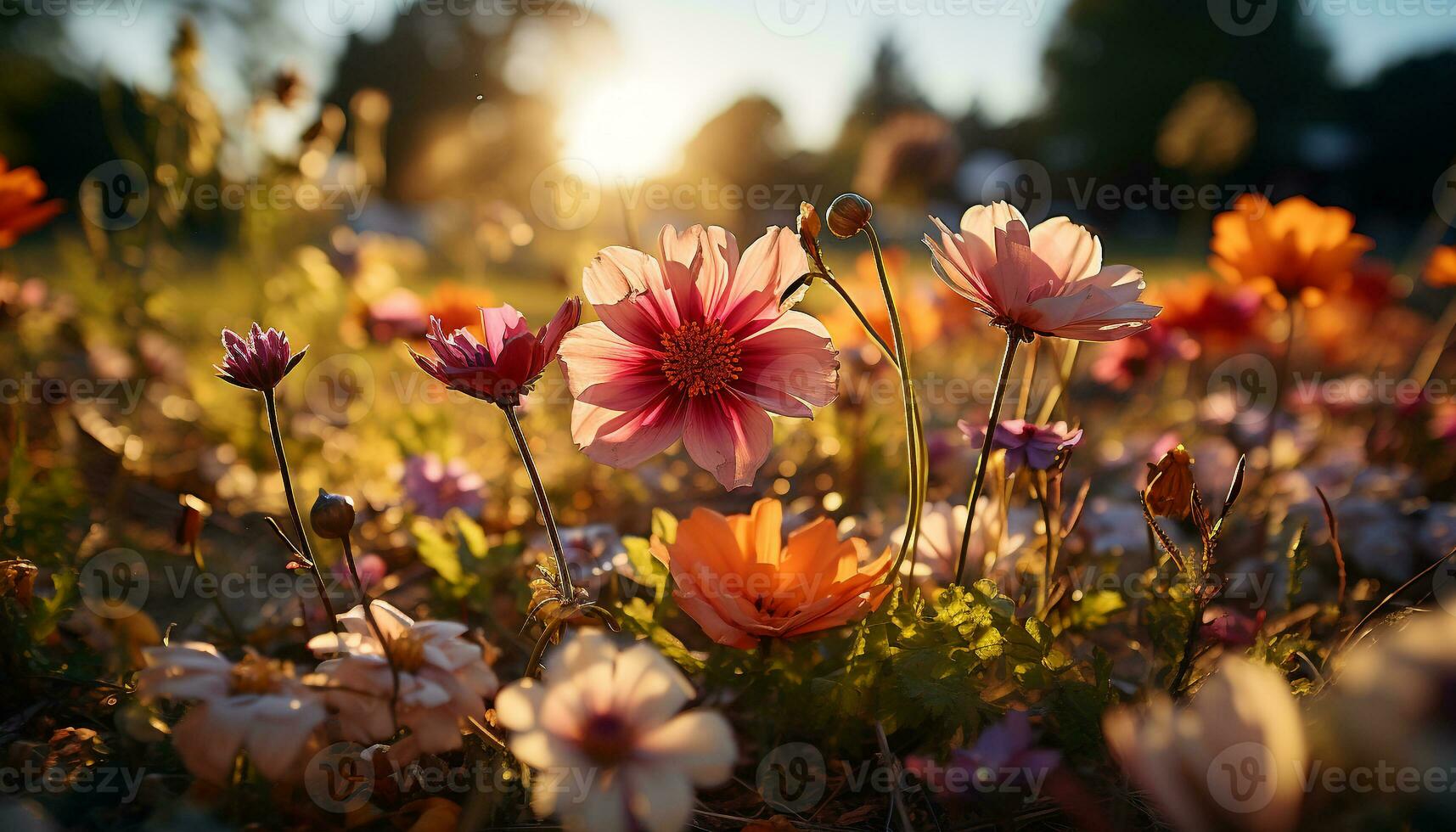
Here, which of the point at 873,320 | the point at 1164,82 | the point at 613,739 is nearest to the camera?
the point at 613,739

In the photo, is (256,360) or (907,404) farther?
(907,404)

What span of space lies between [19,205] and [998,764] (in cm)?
212

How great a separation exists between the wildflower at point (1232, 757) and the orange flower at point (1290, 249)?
1.43m

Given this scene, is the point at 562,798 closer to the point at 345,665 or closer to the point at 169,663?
the point at 345,665

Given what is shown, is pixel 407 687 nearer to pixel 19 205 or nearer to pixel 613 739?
pixel 613 739

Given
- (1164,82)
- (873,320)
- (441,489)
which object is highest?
(1164,82)

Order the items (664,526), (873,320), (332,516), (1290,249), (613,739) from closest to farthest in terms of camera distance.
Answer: (613,739) < (332,516) < (664,526) < (1290,249) < (873,320)

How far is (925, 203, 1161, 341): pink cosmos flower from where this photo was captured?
3.02ft

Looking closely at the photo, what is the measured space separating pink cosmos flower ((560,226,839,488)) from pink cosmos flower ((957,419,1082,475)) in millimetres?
239

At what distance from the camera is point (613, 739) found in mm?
736

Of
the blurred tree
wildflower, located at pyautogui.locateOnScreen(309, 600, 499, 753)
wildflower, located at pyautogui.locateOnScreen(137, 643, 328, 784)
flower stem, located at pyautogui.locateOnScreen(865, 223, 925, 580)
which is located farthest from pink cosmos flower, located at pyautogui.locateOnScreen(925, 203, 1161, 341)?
the blurred tree

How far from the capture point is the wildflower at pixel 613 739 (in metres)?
0.71

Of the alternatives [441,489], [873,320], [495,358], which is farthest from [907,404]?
[873,320]

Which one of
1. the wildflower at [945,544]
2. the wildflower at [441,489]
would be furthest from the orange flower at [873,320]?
the wildflower at [441,489]
